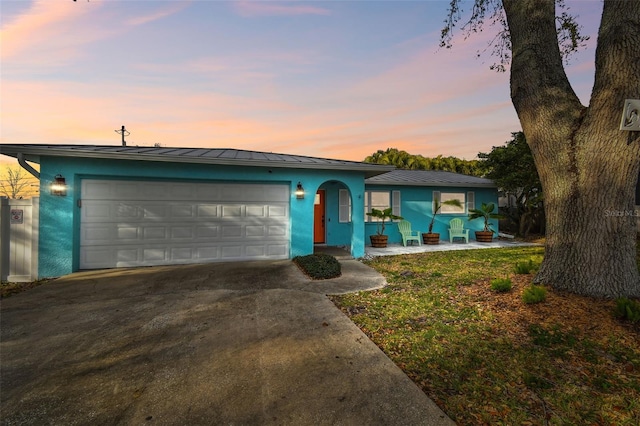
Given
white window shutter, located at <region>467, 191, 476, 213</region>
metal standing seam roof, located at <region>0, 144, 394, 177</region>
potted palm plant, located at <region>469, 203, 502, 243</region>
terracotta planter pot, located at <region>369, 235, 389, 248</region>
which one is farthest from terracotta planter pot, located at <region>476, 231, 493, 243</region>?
metal standing seam roof, located at <region>0, 144, 394, 177</region>

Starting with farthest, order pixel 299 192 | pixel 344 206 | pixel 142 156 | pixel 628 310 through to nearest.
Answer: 1. pixel 344 206
2. pixel 299 192
3. pixel 142 156
4. pixel 628 310

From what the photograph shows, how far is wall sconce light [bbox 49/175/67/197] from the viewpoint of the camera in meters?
5.96

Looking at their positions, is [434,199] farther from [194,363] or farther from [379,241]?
[194,363]

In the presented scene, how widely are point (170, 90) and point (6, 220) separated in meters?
6.09

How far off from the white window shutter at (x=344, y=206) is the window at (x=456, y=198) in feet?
13.8

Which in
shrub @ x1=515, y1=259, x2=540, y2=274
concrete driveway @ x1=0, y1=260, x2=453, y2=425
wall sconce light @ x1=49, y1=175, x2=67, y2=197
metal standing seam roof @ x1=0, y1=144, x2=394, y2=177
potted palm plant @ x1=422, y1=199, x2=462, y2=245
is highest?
metal standing seam roof @ x1=0, y1=144, x2=394, y2=177

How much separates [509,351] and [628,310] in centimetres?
179

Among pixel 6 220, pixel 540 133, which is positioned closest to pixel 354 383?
pixel 540 133

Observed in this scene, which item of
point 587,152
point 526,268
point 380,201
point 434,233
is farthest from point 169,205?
point 434,233

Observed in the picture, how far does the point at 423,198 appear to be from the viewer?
38.7 ft

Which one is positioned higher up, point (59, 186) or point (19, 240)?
point (59, 186)

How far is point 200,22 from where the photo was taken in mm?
7020

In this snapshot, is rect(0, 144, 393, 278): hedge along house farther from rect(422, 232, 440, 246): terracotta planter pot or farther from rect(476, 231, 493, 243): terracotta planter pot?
rect(476, 231, 493, 243): terracotta planter pot

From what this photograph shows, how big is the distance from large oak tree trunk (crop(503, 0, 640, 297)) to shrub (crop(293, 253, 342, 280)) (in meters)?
3.92
